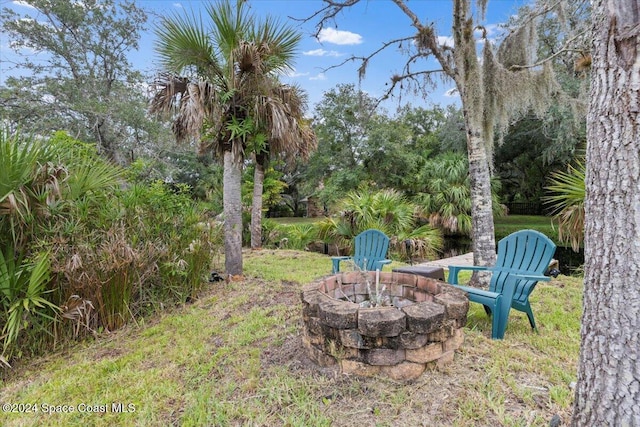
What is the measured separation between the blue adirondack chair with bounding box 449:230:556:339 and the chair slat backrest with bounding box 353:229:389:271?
1151 mm

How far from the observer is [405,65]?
14.5 feet

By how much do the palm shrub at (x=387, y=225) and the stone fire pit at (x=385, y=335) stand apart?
178 inches

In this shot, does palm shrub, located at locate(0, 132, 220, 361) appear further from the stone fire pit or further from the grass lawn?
the stone fire pit

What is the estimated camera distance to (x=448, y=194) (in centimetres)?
863

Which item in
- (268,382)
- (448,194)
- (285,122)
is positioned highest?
(285,122)

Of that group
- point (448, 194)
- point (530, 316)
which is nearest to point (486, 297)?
point (530, 316)

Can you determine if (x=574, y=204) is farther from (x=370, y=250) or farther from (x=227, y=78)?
(x=227, y=78)

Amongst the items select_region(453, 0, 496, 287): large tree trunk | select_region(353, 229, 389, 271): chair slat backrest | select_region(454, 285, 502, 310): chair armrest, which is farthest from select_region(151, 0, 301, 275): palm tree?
select_region(454, 285, 502, 310): chair armrest

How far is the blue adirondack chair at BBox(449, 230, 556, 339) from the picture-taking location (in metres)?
2.44

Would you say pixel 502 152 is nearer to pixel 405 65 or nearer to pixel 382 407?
pixel 405 65

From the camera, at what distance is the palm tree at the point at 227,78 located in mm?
4039

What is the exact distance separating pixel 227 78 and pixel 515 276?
13.8 feet

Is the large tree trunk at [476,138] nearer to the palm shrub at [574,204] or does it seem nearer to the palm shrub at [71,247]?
the palm shrub at [574,204]

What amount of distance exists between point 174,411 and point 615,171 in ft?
7.85
